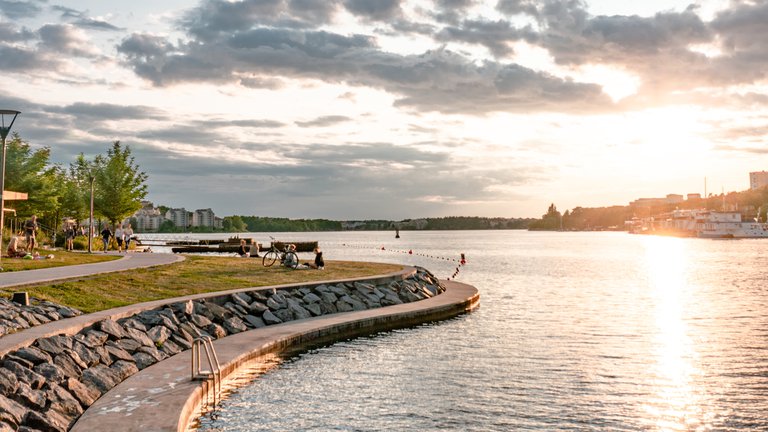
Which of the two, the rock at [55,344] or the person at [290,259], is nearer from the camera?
the rock at [55,344]

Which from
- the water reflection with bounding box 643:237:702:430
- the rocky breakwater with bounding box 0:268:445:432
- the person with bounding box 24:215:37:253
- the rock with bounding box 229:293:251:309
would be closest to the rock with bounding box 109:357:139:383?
the rocky breakwater with bounding box 0:268:445:432

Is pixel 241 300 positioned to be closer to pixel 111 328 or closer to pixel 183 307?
pixel 183 307

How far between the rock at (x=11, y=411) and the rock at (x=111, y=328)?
4986 mm

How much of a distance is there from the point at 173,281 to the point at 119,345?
413 inches

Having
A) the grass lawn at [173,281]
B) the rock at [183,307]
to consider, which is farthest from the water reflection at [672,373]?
the grass lawn at [173,281]

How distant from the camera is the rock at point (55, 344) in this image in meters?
13.2

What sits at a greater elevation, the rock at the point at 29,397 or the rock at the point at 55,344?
the rock at the point at 55,344

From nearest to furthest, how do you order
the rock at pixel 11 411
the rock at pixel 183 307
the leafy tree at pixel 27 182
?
1. the rock at pixel 11 411
2. the rock at pixel 183 307
3. the leafy tree at pixel 27 182

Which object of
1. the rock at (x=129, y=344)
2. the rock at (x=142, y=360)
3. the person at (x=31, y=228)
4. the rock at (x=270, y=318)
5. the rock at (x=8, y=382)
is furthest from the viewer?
the person at (x=31, y=228)

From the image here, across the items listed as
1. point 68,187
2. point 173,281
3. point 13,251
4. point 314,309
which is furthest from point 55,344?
point 68,187

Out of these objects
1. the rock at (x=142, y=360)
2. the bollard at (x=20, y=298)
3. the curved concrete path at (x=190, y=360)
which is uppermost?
the bollard at (x=20, y=298)

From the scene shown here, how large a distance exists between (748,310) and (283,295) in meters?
22.7

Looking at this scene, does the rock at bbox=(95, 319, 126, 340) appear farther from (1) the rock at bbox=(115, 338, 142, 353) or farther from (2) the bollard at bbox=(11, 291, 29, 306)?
(2) the bollard at bbox=(11, 291, 29, 306)

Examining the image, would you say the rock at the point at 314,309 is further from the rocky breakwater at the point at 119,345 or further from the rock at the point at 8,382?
the rock at the point at 8,382
